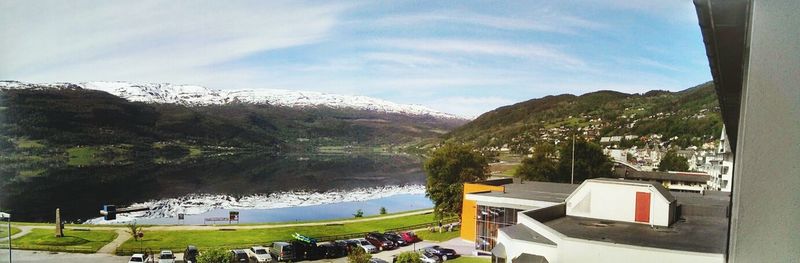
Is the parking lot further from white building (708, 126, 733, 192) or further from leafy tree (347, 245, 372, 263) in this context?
white building (708, 126, 733, 192)

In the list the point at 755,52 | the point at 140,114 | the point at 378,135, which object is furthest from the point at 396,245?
the point at 755,52

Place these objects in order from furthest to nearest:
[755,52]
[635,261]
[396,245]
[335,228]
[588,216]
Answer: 1. [335,228]
2. [396,245]
3. [588,216]
4. [635,261]
5. [755,52]

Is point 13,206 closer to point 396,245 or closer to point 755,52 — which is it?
point 396,245

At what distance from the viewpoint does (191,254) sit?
16.1ft

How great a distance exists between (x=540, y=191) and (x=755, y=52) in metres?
5.02

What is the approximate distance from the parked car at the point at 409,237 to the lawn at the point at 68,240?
2.71m

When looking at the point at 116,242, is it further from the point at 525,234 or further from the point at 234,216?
Answer: the point at 525,234

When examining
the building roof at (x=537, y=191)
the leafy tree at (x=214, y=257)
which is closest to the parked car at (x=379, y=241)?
the building roof at (x=537, y=191)

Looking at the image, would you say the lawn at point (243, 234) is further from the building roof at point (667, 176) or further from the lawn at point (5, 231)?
the building roof at point (667, 176)

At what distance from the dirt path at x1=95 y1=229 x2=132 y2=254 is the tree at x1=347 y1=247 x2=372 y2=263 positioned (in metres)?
2.07

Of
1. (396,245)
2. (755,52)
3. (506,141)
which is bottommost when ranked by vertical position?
(396,245)

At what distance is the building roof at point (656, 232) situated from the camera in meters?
3.39

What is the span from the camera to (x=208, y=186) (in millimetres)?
6539

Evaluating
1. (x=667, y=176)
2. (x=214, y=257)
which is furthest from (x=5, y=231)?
(x=667, y=176)
